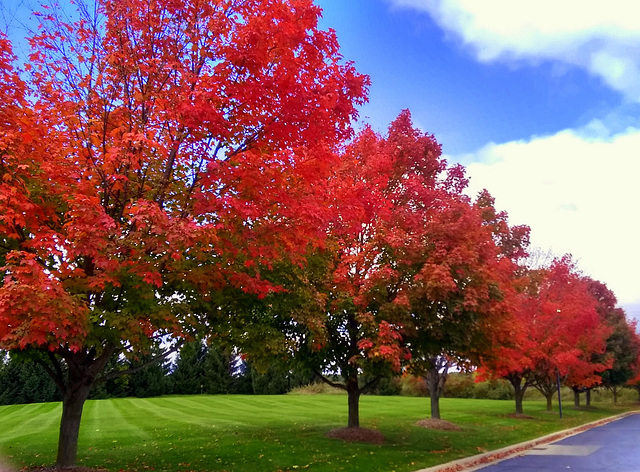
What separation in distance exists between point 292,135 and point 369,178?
7451 millimetres

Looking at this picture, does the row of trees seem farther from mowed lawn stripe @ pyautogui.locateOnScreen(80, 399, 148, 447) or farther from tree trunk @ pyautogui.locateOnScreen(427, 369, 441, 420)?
tree trunk @ pyautogui.locateOnScreen(427, 369, 441, 420)

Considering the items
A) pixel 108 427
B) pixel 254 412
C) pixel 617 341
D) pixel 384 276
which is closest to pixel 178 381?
pixel 254 412

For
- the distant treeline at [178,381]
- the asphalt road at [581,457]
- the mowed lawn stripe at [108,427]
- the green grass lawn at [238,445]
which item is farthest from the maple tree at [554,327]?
the distant treeline at [178,381]

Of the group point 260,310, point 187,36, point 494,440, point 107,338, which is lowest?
point 494,440

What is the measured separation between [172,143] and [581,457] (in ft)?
45.6

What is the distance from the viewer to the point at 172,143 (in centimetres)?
823

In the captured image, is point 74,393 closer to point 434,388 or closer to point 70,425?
point 70,425

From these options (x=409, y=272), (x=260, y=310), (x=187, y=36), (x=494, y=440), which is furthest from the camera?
(x=494, y=440)

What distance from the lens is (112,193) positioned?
844cm

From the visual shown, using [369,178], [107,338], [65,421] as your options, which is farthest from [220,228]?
[369,178]

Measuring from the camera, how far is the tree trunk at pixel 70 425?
8.97 m

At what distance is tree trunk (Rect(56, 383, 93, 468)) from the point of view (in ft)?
29.4

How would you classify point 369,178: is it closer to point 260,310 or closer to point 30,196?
point 260,310

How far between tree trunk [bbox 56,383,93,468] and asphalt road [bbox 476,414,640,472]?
9212mm
